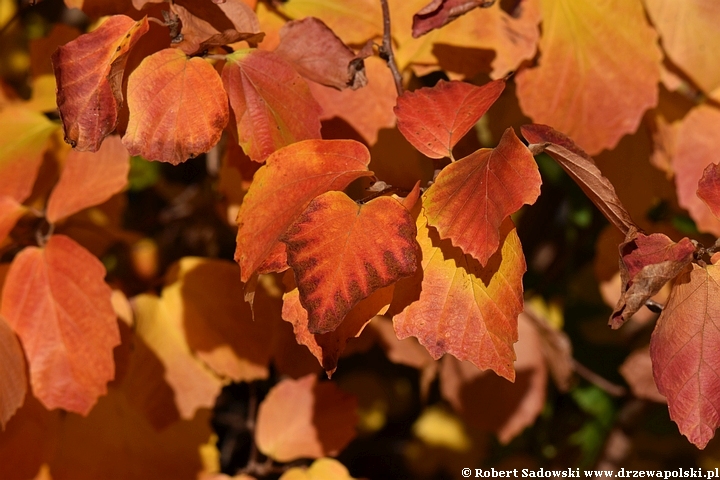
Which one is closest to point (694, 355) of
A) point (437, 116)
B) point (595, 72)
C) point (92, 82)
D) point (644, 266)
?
point (644, 266)

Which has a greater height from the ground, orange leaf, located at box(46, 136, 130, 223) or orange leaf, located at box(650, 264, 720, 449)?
orange leaf, located at box(650, 264, 720, 449)

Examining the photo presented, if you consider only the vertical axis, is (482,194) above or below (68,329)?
above

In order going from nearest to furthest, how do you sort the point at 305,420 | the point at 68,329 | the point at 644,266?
1. the point at 644,266
2. the point at 68,329
3. the point at 305,420

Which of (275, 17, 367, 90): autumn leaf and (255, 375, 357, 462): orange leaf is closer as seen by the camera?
(275, 17, 367, 90): autumn leaf

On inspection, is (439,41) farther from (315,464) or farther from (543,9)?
(315,464)

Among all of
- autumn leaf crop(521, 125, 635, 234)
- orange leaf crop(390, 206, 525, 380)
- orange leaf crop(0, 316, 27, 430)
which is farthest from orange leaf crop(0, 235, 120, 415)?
autumn leaf crop(521, 125, 635, 234)

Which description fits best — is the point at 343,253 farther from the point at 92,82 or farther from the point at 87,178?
the point at 87,178

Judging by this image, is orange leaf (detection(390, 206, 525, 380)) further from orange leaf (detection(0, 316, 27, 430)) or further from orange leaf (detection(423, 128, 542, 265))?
orange leaf (detection(0, 316, 27, 430))

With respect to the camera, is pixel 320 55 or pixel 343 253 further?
pixel 320 55
